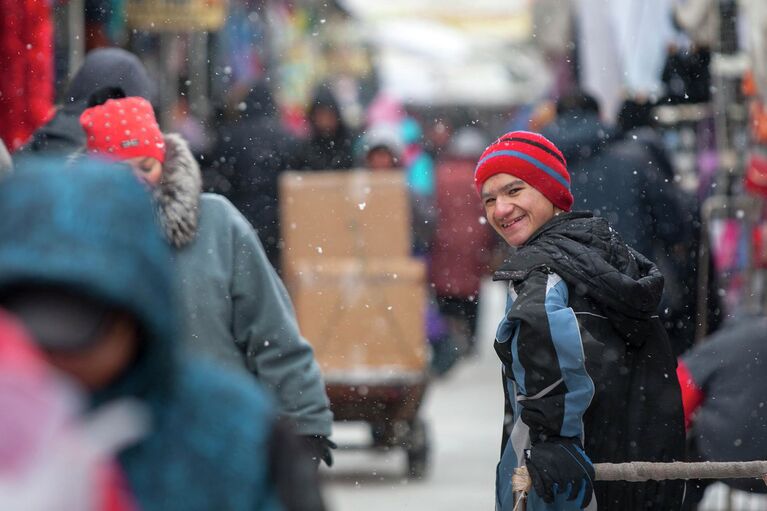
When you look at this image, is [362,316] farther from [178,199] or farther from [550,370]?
[550,370]

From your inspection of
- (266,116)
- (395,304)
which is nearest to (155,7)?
(266,116)

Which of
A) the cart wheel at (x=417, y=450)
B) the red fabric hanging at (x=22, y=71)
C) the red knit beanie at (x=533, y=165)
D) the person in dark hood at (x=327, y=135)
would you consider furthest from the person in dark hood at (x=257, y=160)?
the red knit beanie at (x=533, y=165)

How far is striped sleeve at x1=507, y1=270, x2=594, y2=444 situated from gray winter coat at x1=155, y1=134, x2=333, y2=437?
639mm

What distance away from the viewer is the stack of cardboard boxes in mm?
7547

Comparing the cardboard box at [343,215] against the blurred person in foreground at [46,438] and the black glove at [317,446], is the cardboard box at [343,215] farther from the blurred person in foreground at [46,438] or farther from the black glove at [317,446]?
the blurred person in foreground at [46,438]

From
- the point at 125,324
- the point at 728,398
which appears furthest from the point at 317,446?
the point at 125,324

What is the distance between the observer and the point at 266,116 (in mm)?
8102

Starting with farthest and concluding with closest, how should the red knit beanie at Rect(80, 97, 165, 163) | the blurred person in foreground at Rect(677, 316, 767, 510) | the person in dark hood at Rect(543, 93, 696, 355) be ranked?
1. the person in dark hood at Rect(543, 93, 696, 355)
2. the blurred person in foreground at Rect(677, 316, 767, 510)
3. the red knit beanie at Rect(80, 97, 165, 163)

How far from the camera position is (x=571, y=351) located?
11.6ft

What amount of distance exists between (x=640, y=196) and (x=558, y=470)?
2.41 m

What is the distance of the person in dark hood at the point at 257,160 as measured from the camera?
23.3 feet

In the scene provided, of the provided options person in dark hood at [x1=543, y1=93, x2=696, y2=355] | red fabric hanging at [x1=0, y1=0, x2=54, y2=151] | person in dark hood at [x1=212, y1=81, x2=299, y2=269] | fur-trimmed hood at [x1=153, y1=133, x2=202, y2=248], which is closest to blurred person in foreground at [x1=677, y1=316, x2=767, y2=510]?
person in dark hood at [x1=543, y1=93, x2=696, y2=355]

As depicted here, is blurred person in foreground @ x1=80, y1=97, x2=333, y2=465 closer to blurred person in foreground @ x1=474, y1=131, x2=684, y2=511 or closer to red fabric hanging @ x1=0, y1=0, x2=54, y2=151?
blurred person in foreground @ x1=474, y1=131, x2=684, y2=511

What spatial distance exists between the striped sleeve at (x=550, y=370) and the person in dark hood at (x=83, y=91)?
1.96 metres
